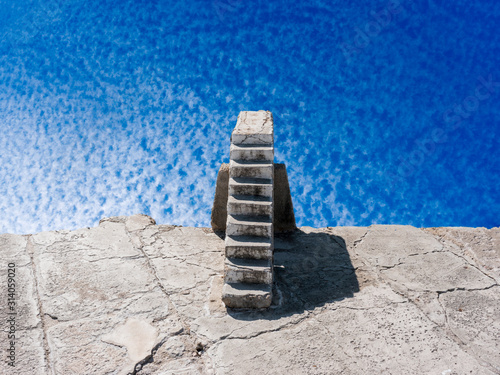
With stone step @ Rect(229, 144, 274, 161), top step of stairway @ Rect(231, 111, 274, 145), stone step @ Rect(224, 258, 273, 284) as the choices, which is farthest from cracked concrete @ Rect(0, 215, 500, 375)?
top step of stairway @ Rect(231, 111, 274, 145)

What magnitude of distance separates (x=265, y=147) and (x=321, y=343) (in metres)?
1.66

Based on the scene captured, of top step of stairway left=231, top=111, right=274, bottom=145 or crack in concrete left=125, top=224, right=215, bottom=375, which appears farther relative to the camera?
top step of stairway left=231, top=111, right=274, bottom=145

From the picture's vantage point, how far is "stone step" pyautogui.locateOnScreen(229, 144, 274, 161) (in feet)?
13.6

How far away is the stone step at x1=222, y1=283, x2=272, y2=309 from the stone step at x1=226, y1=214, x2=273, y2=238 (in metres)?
0.42

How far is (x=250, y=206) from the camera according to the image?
399 centimetres

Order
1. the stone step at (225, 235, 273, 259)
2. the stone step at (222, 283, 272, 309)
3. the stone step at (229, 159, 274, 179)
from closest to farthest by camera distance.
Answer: the stone step at (222, 283, 272, 309), the stone step at (225, 235, 273, 259), the stone step at (229, 159, 274, 179)

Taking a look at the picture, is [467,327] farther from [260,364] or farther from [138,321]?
[138,321]

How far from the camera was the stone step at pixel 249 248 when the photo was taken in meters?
3.85

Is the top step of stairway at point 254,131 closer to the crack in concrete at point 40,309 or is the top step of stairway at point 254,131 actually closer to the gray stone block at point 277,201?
the gray stone block at point 277,201

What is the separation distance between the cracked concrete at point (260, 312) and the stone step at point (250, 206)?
0.63 m

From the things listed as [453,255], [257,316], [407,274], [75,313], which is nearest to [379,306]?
[407,274]

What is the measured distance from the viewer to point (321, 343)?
3445mm

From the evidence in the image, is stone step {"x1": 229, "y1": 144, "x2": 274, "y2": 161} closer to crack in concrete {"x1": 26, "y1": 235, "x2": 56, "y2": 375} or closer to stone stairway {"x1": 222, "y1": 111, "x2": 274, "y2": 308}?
stone stairway {"x1": 222, "y1": 111, "x2": 274, "y2": 308}

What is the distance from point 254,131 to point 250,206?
2.23 ft
